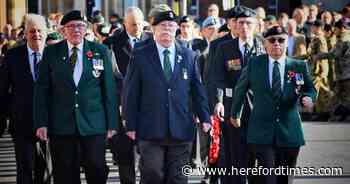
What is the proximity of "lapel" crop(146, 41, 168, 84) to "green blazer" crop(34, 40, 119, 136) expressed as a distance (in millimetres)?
471

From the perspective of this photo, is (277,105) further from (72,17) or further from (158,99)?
(72,17)

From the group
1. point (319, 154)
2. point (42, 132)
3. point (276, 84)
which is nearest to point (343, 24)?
point (319, 154)

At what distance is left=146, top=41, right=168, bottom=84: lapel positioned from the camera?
28.0 ft

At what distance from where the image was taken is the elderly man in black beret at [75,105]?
862 centimetres

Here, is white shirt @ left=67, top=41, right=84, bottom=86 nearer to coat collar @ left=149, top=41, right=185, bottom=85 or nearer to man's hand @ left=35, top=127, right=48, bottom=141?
Answer: man's hand @ left=35, top=127, right=48, bottom=141

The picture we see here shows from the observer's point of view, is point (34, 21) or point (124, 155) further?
point (124, 155)

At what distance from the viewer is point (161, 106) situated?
842cm

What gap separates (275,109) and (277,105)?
0.04 m

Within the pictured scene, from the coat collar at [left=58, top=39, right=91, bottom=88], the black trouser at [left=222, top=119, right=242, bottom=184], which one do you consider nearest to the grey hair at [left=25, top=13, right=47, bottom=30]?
the coat collar at [left=58, top=39, right=91, bottom=88]

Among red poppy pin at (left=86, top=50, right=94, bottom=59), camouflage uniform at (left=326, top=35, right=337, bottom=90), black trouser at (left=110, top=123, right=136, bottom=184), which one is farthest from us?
A: camouflage uniform at (left=326, top=35, right=337, bottom=90)

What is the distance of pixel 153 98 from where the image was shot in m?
8.46

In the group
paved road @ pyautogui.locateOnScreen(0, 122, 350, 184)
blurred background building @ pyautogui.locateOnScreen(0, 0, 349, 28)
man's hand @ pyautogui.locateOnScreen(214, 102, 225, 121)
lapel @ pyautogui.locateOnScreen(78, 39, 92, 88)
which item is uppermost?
blurred background building @ pyautogui.locateOnScreen(0, 0, 349, 28)

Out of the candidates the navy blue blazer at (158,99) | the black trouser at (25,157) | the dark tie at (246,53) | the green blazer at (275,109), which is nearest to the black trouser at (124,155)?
the black trouser at (25,157)

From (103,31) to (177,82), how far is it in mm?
7582
